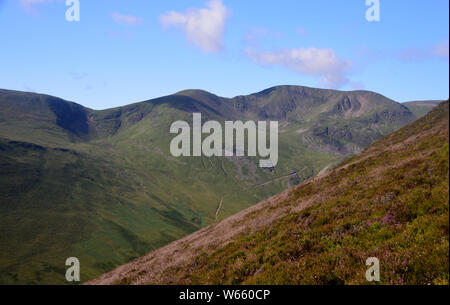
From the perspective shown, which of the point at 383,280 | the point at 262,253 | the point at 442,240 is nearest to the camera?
the point at 383,280

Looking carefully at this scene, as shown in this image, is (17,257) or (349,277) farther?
(17,257)

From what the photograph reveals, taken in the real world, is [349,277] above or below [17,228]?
above

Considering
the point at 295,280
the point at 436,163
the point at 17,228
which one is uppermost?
the point at 436,163

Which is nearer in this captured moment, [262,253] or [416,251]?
[416,251]

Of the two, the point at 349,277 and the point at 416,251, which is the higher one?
the point at 416,251

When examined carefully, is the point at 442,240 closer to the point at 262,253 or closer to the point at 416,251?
the point at 416,251

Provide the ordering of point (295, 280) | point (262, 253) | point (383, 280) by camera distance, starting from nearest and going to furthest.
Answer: point (383, 280) < point (295, 280) < point (262, 253)

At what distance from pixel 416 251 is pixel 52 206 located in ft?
714

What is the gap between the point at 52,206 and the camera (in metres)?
187
